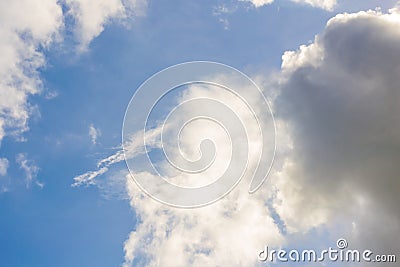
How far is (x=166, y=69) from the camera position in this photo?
69188mm

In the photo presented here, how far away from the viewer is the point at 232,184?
214 ft

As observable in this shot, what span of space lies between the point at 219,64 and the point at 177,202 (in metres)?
24.1

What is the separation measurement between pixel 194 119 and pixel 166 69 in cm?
993

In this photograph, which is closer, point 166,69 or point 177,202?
point 177,202

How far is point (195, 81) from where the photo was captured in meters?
67.6

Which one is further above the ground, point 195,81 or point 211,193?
point 195,81

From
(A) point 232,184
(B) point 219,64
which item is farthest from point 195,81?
(A) point 232,184

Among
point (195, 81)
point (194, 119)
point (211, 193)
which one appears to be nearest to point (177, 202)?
point (211, 193)

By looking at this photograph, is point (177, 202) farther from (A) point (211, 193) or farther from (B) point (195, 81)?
(B) point (195, 81)

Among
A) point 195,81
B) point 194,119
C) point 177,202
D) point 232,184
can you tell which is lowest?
point 177,202

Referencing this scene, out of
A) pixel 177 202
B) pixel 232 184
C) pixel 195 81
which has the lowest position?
pixel 177 202

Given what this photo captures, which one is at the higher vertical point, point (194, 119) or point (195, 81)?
point (195, 81)

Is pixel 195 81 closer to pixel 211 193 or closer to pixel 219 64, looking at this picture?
pixel 219 64

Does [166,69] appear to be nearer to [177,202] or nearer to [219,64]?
[219,64]
